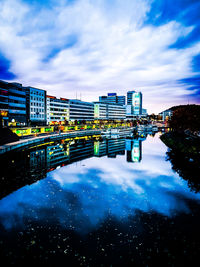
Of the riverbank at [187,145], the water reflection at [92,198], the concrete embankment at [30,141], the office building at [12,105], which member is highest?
the office building at [12,105]

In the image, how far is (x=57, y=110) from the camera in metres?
143

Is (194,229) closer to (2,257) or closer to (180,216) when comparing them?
(180,216)

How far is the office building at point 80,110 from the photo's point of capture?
158m

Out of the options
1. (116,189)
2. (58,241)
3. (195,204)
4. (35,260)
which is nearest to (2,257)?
(35,260)

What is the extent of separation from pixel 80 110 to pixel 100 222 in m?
161

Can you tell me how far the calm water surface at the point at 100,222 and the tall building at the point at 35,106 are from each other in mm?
95950

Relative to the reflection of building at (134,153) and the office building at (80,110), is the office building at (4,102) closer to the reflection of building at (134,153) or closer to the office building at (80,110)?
the reflection of building at (134,153)

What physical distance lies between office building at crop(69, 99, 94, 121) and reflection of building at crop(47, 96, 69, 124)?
6118mm

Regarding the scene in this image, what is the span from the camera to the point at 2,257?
10.6m

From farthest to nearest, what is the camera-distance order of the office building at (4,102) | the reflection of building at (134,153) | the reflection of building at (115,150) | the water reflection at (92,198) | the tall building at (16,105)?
the tall building at (16,105) < the office building at (4,102) < the reflection of building at (115,150) < the reflection of building at (134,153) < the water reflection at (92,198)

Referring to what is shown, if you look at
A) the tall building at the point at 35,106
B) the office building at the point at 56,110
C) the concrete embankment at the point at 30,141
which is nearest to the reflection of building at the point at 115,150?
the concrete embankment at the point at 30,141

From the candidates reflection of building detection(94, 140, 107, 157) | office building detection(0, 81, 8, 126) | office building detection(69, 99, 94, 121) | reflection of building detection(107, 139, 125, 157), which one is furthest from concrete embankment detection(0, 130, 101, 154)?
office building detection(69, 99, 94, 121)

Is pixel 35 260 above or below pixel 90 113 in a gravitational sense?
below

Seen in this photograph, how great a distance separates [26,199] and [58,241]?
29.7 feet
